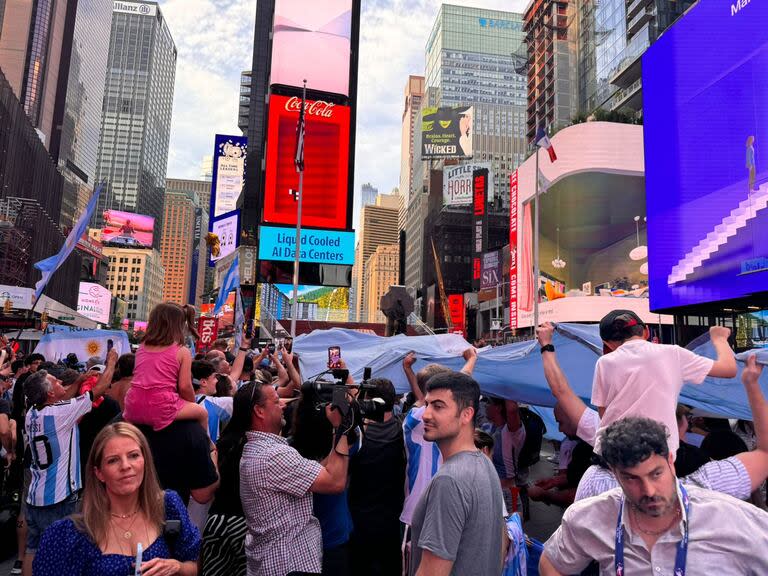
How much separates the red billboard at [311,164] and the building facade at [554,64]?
44.2m

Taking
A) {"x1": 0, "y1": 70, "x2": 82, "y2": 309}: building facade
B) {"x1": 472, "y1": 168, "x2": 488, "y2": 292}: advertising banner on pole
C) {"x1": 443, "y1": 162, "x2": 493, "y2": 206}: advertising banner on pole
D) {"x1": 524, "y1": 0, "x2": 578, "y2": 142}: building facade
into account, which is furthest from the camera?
{"x1": 443, "y1": 162, "x2": 493, "y2": 206}: advertising banner on pole

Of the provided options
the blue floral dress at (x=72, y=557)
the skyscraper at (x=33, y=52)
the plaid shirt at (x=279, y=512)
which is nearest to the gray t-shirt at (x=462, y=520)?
the plaid shirt at (x=279, y=512)

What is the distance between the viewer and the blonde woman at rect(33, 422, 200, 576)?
2.47 metres

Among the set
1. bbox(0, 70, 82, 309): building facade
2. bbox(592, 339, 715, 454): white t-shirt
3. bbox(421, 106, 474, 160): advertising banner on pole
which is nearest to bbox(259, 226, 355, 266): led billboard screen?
bbox(592, 339, 715, 454): white t-shirt

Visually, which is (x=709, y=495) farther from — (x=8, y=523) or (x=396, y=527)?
(x=8, y=523)

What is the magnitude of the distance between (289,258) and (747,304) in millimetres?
19240

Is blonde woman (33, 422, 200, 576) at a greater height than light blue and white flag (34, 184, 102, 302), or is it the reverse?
light blue and white flag (34, 184, 102, 302)

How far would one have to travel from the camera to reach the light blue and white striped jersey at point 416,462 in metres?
4.81

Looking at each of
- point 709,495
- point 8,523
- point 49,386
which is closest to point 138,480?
point 709,495

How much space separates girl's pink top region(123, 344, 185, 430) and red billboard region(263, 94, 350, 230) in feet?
79.4

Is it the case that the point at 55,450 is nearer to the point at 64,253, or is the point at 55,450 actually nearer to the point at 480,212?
the point at 64,253

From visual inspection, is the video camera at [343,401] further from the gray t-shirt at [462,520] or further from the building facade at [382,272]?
the building facade at [382,272]

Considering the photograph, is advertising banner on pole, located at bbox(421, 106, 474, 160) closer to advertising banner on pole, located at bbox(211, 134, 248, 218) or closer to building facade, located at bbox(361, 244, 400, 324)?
advertising banner on pole, located at bbox(211, 134, 248, 218)

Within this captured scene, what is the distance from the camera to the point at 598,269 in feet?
147
